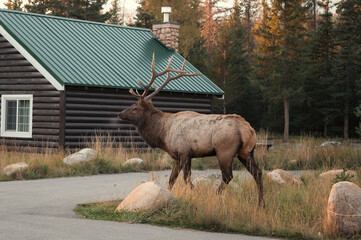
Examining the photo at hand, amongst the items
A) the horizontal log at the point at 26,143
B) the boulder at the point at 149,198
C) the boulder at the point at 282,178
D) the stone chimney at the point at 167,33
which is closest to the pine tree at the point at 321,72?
the stone chimney at the point at 167,33

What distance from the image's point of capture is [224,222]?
9031 mm

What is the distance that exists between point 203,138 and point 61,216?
9.69ft

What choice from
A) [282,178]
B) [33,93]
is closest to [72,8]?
[33,93]

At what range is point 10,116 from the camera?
72.1 ft

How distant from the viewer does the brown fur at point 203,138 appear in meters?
10.6

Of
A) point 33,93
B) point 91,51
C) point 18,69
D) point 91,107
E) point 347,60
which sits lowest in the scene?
point 91,107

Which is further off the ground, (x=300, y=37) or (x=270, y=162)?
(x=300, y=37)

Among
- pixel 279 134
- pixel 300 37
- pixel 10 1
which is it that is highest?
pixel 10 1

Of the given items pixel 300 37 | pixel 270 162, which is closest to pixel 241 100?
pixel 300 37

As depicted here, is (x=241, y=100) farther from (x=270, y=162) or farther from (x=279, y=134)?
(x=270, y=162)

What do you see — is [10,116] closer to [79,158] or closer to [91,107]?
[91,107]

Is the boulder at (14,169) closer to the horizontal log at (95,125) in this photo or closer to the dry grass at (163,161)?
the dry grass at (163,161)

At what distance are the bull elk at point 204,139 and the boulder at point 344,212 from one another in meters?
1.73

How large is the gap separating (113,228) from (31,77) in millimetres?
13515
